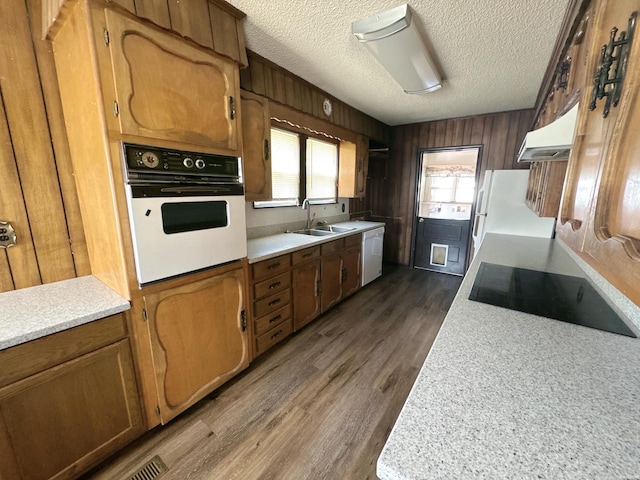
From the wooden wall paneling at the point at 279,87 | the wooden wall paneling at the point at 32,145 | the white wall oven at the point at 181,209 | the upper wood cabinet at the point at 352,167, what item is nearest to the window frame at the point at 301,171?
the upper wood cabinet at the point at 352,167

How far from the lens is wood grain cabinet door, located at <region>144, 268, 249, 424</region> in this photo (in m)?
1.41

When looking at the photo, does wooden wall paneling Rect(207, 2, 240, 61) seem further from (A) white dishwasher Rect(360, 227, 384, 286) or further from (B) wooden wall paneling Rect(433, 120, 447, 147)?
(B) wooden wall paneling Rect(433, 120, 447, 147)

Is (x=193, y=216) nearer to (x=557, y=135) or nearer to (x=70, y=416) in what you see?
(x=70, y=416)

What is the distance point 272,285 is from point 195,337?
0.69 metres

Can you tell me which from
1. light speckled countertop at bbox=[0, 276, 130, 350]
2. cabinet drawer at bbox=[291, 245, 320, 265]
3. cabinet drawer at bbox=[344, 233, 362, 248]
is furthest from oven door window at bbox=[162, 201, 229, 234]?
cabinet drawer at bbox=[344, 233, 362, 248]

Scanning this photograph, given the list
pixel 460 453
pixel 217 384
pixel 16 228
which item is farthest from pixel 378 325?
pixel 16 228

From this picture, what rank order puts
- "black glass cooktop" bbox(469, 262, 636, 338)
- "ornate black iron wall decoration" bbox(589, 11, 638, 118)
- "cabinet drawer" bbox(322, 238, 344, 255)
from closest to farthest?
"ornate black iron wall decoration" bbox(589, 11, 638, 118) → "black glass cooktop" bbox(469, 262, 636, 338) → "cabinet drawer" bbox(322, 238, 344, 255)

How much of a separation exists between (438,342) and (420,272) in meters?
3.67

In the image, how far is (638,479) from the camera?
0.46 meters

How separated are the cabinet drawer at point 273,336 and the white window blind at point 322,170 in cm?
165

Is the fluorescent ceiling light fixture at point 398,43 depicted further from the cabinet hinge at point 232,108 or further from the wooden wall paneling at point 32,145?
the wooden wall paneling at point 32,145

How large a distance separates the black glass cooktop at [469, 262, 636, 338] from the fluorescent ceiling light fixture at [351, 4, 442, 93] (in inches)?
60.8

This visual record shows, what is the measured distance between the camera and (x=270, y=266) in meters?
2.04

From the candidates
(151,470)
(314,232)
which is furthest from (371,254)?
(151,470)
